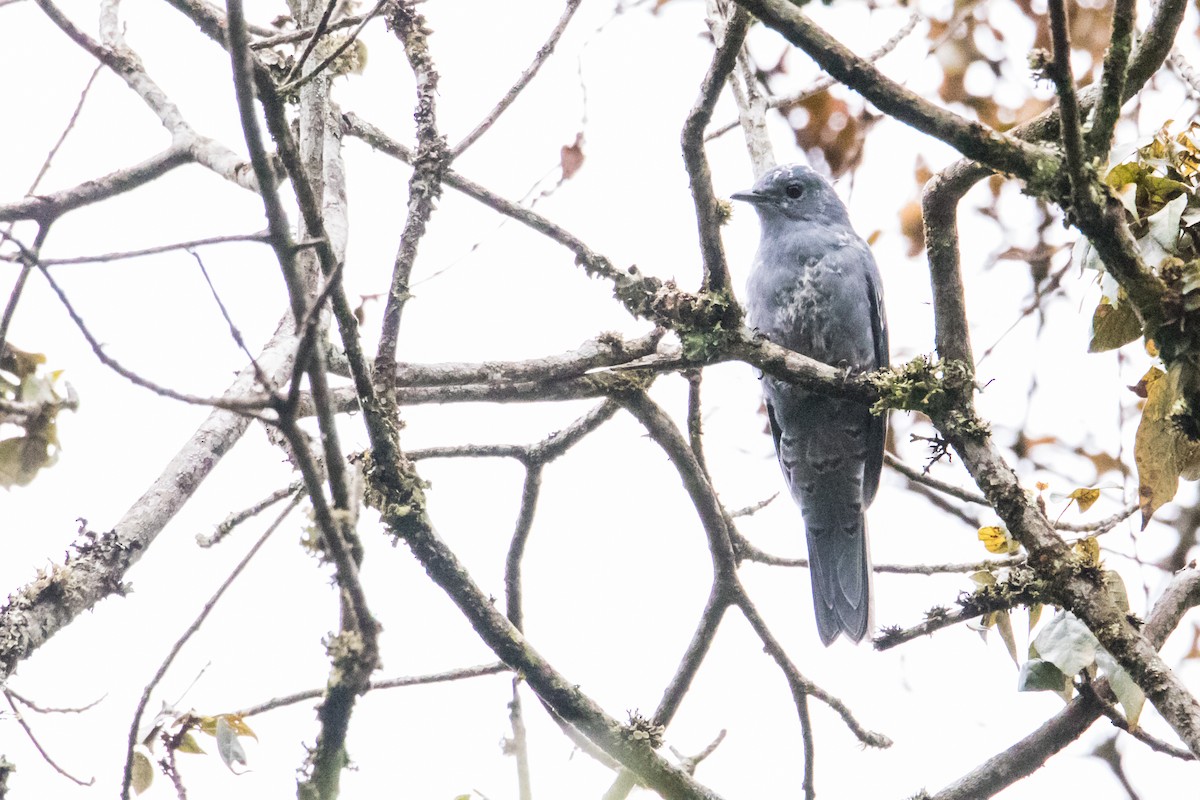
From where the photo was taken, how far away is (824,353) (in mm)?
4871

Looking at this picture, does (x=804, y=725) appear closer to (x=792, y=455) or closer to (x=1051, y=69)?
(x=792, y=455)

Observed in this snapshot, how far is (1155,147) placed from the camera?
2594 mm

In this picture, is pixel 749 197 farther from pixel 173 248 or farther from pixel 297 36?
pixel 173 248

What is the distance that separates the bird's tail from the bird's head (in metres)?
1.40

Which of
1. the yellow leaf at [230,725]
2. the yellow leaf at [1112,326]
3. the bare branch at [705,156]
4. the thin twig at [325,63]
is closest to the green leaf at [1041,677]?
the yellow leaf at [1112,326]

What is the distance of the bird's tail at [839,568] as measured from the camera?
4.87 meters

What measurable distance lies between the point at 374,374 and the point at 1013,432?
16.7ft

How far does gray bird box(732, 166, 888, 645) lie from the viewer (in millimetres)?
4879

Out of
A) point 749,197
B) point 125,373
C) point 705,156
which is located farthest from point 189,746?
point 749,197

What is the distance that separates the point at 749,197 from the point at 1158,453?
285 cm

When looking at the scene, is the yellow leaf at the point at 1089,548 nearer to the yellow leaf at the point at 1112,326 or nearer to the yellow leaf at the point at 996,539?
the yellow leaf at the point at 996,539

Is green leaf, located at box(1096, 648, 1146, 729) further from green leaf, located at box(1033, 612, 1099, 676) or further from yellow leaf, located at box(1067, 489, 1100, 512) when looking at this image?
yellow leaf, located at box(1067, 489, 1100, 512)

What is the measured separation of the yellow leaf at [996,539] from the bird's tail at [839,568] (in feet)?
5.38

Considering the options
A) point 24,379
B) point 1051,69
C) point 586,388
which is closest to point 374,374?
point 24,379
